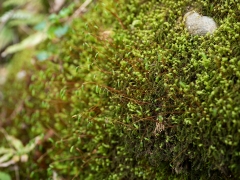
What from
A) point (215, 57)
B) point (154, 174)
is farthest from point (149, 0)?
point (154, 174)

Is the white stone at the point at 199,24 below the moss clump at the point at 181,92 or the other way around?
the other way around

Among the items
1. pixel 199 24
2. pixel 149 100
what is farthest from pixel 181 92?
pixel 199 24

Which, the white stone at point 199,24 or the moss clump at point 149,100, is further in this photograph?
the white stone at point 199,24

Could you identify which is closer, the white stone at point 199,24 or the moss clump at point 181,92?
the moss clump at point 181,92

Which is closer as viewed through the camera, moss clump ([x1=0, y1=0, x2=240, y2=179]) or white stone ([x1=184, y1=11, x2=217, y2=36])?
moss clump ([x1=0, y1=0, x2=240, y2=179])

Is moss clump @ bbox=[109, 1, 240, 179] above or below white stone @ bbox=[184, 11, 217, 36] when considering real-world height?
below
